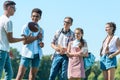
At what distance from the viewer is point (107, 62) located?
12.2 meters

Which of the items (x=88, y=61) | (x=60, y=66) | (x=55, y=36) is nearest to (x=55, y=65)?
(x=60, y=66)

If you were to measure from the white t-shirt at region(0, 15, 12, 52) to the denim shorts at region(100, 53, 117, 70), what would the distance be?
3.58 meters

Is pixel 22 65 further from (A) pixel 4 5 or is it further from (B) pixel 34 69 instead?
(A) pixel 4 5

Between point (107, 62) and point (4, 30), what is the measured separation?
12.3 feet

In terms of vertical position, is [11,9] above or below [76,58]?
above

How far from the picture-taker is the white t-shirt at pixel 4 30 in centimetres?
957

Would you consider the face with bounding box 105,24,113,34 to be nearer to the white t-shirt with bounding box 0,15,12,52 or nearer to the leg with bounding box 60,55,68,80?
the leg with bounding box 60,55,68,80

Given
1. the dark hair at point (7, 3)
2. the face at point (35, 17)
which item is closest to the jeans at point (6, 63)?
the dark hair at point (7, 3)

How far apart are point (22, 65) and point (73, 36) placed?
179 centimetres

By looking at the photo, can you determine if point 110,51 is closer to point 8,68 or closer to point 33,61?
point 33,61

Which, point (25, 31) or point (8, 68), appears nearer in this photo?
point (8, 68)

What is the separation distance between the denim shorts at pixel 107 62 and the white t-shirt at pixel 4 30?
→ 11.8 feet

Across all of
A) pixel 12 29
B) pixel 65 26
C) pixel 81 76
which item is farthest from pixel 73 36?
pixel 12 29

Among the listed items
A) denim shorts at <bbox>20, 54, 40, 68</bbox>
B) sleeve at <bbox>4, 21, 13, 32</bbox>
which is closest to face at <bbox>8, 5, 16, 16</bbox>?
sleeve at <bbox>4, 21, 13, 32</bbox>
